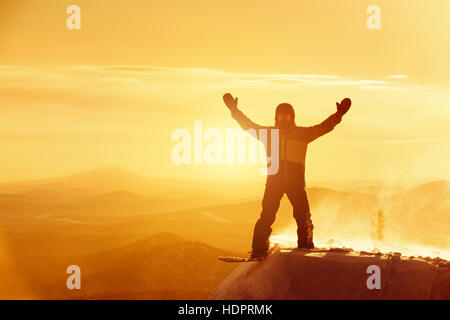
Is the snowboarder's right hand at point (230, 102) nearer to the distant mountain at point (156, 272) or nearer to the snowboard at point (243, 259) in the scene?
the snowboard at point (243, 259)

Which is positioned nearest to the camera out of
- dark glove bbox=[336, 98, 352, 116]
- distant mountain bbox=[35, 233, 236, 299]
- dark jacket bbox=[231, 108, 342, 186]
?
dark glove bbox=[336, 98, 352, 116]

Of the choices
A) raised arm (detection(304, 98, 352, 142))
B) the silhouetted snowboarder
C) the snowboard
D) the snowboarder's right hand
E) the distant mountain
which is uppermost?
the snowboarder's right hand

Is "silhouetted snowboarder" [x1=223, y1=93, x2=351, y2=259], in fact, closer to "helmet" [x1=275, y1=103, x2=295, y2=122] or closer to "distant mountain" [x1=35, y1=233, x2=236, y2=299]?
"helmet" [x1=275, y1=103, x2=295, y2=122]

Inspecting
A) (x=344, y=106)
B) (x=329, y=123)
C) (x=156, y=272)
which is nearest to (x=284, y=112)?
(x=329, y=123)

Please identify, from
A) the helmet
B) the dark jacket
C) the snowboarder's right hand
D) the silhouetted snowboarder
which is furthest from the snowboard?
the snowboarder's right hand

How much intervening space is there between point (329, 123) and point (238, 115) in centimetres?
187

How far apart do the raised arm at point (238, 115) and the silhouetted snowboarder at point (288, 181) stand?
4.7 inches

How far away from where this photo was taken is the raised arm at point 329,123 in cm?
1274

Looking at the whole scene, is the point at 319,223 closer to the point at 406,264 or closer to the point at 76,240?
the point at 406,264

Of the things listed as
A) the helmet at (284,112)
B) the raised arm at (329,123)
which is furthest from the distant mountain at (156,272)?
the raised arm at (329,123)

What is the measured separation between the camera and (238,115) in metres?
13.5

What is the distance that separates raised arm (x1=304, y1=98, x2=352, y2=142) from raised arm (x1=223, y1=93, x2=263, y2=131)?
1.07 meters

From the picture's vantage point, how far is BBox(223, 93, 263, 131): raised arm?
13.4 meters

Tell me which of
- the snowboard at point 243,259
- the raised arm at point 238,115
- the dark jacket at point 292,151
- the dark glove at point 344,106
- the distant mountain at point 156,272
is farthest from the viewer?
the distant mountain at point 156,272
